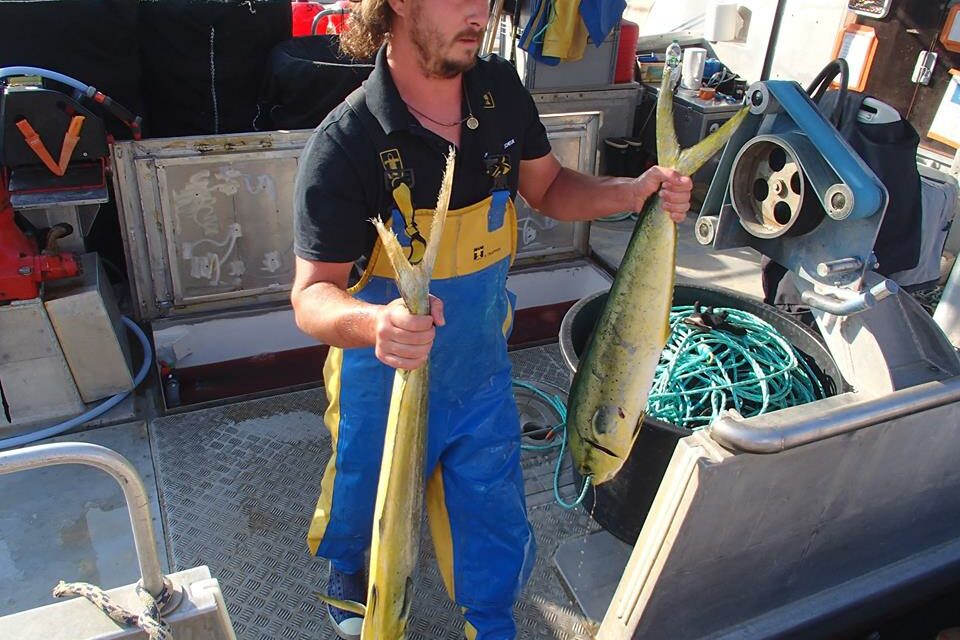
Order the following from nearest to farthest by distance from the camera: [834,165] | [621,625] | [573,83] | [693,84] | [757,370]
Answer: [834,165], [621,625], [757,370], [573,83], [693,84]

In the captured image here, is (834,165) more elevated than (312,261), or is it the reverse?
(834,165)

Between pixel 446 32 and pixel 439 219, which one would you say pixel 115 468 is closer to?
pixel 439 219

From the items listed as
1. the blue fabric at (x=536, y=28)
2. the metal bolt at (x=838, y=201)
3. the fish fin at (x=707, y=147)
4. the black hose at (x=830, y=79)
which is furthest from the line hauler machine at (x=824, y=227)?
the blue fabric at (x=536, y=28)

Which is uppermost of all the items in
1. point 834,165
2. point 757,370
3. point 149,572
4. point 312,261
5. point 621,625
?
point 834,165

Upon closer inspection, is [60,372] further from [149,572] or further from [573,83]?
[573,83]

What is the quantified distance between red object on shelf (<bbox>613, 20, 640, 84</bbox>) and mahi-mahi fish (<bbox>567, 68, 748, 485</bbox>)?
4404mm

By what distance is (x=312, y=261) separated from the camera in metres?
1.91

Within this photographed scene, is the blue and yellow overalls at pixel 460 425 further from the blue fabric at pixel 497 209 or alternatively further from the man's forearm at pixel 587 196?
the man's forearm at pixel 587 196

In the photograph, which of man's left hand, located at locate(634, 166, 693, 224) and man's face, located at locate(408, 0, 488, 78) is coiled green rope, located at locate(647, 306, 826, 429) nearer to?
man's left hand, located at locate(634, 166, 693, 224)

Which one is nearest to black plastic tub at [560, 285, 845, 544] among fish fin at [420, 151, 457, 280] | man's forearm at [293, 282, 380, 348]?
man's forearm at [293, 282, 380, 348]

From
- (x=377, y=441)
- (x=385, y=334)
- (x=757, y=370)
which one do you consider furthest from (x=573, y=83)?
(x=385, y=334)

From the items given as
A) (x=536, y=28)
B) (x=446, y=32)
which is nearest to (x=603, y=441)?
(x=446, y=32)

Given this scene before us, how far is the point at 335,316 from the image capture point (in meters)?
1.73

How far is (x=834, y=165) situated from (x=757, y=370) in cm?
119
